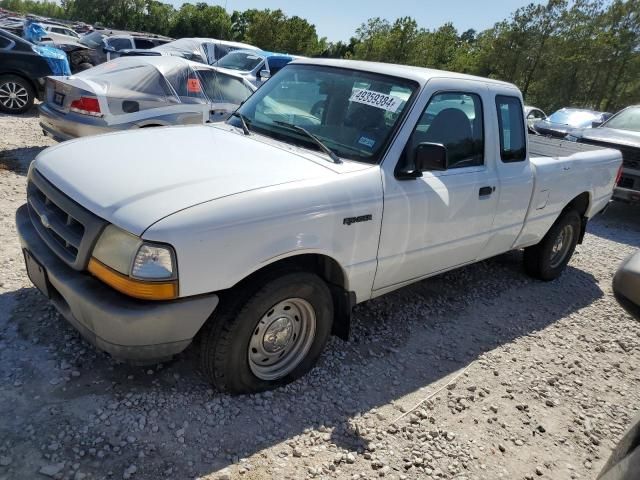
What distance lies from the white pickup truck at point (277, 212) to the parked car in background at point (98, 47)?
17.1 meters

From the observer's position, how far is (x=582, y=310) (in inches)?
197

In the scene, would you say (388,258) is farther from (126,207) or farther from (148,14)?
(148,14)

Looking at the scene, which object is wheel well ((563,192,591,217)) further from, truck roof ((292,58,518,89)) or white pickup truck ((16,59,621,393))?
truck roof ((292,58,518,89))

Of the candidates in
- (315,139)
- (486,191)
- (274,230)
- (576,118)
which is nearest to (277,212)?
(274,230)

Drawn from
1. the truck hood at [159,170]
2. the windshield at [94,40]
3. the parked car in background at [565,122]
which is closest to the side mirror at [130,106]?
the truck hood at [159,170]

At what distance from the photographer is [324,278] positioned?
10.4 ft

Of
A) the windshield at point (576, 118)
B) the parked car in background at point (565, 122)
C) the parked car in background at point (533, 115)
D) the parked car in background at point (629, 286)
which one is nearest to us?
the parked car in background at point (629, 286)

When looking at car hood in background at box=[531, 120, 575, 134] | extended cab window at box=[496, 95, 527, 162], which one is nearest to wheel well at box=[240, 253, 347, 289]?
extended cab window at box=[496, 95, 527, 162]

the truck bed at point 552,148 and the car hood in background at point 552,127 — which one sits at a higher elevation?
the truck bed at point 552,148

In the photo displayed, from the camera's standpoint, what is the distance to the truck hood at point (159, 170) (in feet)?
8.13

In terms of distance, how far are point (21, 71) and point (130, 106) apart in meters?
4.63

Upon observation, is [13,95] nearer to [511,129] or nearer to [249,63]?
[249,63]

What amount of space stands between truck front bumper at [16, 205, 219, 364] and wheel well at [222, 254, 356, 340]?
252mm

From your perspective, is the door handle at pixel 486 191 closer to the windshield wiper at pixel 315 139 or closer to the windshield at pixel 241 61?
the windshield wiper at pixel 315 139
